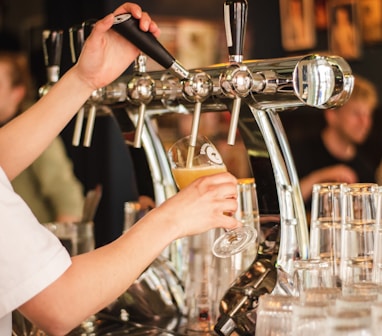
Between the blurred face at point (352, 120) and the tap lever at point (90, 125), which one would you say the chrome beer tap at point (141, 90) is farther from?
the blurred face at point (352, 120)

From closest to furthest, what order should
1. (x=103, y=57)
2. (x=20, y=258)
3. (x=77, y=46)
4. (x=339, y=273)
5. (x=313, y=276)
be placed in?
1. (x=20, y=258)
2. (x=313, y=276)
3. (x=339, y=273)
4. (x=103, y=57)
5. (x=77, y=46)

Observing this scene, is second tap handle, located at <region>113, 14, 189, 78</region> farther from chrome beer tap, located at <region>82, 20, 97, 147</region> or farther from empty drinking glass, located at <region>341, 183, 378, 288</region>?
empty drinking glass, located at <region>341, 183, 378, 288</region>

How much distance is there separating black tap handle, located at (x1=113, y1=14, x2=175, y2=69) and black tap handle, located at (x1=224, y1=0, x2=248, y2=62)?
0.52ft

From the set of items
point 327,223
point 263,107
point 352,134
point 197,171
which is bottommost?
point 352,134

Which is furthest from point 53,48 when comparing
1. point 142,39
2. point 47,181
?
point 47,181

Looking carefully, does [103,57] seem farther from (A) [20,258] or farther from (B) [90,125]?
(A) [20,258]

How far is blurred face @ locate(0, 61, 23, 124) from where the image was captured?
4.52m

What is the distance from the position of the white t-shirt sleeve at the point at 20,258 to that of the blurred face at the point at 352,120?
414cm

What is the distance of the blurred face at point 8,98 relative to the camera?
452cm

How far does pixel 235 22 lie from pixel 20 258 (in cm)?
67

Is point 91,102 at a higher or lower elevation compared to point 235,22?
lower

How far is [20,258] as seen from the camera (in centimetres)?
147

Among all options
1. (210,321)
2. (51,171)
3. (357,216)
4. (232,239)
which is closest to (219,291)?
(210,321)

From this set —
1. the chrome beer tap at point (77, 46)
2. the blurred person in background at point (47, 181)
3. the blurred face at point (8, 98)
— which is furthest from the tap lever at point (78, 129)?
the blurred face at point (8, 98)
